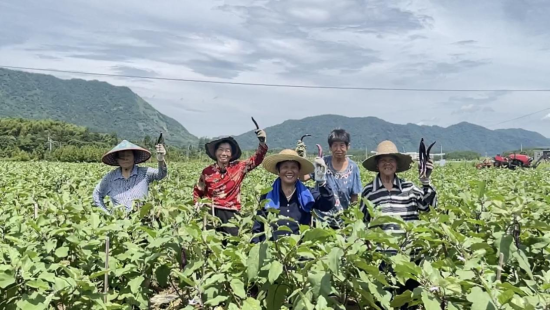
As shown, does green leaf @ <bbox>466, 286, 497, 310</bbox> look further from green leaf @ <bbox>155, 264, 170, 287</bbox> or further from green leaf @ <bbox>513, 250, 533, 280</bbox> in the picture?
green leaf @ <bbox>155, 264, 170, 287</bbox>

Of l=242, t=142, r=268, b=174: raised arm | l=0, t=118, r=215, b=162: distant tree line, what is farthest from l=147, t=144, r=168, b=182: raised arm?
l=0, t=118, r=215, b=162: distant tree line

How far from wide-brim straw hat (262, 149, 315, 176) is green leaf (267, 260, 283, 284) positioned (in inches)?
76.1

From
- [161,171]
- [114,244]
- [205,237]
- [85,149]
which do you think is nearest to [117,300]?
[114,244]

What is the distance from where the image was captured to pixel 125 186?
15.7ft

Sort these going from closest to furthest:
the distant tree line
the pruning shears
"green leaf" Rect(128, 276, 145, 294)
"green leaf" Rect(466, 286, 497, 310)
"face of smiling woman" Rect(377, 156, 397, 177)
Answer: "green leaf" Rect(466, 286, 497, 310)
"green leaf" Rect(128, 276, 145, 294)
the pruning shears
"face of smiling woman" Rect(377, 156, 397, 177)
the distant tree line

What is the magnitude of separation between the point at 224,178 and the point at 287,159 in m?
1.02

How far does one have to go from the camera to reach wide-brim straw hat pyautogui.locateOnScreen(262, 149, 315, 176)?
393 centimetres

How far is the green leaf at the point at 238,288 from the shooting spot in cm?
207

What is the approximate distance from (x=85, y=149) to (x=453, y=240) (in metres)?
48.0

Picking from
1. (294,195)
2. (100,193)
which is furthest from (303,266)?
(100,193)

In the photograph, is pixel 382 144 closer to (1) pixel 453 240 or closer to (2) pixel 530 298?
(1) pixel 453 240

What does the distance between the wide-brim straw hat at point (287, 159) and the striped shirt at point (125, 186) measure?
116 centimetres

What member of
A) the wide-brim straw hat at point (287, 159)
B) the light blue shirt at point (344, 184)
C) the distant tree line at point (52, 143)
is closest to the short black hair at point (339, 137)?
the light blue shirt at point (344, 184)

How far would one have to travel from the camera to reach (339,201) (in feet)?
16.0
